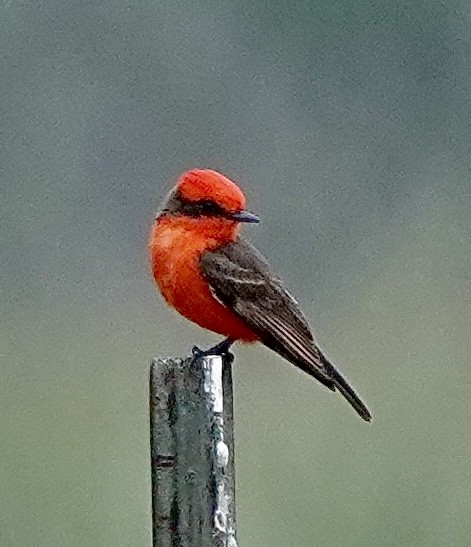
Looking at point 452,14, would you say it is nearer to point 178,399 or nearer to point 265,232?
point 265,232

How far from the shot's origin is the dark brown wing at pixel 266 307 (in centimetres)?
559

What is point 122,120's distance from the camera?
15.5 meters

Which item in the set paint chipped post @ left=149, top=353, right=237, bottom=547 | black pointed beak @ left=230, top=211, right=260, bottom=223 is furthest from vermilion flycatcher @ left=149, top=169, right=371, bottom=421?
paint chipped post @ left=149, top=353, right=237, bottom=547

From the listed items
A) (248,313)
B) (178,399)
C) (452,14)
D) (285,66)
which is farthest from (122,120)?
(178,399)

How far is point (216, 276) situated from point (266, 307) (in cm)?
17

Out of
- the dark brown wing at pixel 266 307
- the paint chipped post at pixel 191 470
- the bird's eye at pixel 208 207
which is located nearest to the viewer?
the paint chipped post at pixel 191 470

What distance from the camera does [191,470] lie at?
4.12m

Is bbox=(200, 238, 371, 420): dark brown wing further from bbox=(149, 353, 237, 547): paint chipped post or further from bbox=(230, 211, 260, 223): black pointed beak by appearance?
bbox=(149, 353, 237, 547): paint chipped post

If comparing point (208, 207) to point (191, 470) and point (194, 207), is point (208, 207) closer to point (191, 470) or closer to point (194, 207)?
point (194, 207)

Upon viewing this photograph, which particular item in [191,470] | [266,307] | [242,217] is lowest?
[191,470]

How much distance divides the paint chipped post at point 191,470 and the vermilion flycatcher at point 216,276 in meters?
1.46

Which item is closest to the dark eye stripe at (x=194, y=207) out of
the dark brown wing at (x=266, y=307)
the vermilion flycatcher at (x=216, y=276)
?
the vermilion flycatcher at (x=216, y=276)

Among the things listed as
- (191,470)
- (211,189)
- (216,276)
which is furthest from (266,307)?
(191,470)

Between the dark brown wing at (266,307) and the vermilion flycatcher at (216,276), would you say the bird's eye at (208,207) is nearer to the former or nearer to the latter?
the vermilion flycatcher at (216,276)
